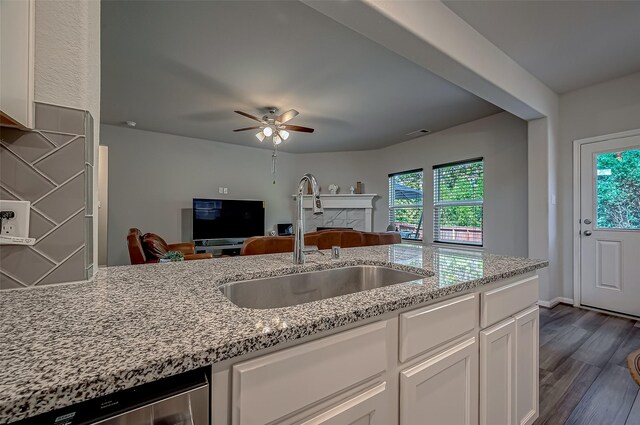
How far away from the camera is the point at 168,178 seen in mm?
5109

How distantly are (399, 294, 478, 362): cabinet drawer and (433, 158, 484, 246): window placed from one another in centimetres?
391

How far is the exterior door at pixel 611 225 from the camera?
2932 mm

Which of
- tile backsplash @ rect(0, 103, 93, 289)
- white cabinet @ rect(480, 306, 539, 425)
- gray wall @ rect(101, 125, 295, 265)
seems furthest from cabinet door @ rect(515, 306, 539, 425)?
gray wall @ rect(101, 125, 295, 265)

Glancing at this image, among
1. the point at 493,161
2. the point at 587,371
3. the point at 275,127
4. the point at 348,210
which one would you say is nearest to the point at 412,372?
the point at 587,371

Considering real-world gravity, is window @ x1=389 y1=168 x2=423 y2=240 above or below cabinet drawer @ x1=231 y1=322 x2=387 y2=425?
above

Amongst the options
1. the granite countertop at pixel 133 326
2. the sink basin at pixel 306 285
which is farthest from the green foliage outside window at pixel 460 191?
the granite countertop at pixel 133 326

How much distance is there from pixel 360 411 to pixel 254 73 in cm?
302

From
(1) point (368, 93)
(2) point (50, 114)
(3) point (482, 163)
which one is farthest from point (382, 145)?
(2) point (50, 114)

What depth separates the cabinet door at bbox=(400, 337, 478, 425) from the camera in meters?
0.85

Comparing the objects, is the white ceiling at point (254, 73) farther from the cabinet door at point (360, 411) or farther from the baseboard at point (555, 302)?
the baseboard at point (555, 302)

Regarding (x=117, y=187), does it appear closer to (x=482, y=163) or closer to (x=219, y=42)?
(x=219, y=42)

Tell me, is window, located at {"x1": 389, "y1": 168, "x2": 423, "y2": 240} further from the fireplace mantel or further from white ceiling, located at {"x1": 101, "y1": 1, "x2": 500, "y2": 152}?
white ceiling, located at {"x1": 101, "y1": 1, "x2": 500, "y2": 152}

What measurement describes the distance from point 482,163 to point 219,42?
3.94 meters

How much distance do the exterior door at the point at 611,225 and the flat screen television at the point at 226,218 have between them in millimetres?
5032
